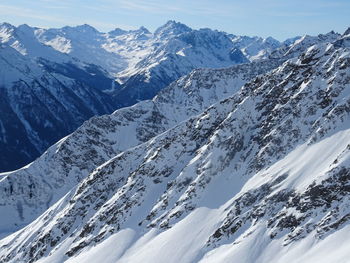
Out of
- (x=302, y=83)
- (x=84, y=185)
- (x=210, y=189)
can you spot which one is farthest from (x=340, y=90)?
(x=84, y=185)

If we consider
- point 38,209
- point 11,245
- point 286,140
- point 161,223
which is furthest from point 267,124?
→ point 38,209

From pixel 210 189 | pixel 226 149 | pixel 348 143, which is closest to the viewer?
pixel 348 143

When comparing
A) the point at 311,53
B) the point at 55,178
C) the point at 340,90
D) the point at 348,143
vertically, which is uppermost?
the point at 55,178

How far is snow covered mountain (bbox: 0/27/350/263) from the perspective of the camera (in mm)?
74750

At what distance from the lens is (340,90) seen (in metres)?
93.4

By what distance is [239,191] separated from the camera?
9025 cm

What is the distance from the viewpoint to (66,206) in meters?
129

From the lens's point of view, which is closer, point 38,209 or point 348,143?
point 348,143

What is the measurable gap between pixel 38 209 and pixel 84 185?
174 ft

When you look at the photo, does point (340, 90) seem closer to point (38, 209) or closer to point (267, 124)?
point (267, 124)

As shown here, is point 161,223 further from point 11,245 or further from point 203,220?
point 11,245

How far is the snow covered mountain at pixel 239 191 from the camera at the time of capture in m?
74.8

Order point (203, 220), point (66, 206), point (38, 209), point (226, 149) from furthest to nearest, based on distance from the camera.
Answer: point (38, 209), point (66, 206), point (226, 149), point (203, 220)

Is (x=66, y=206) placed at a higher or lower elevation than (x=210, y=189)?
higher
